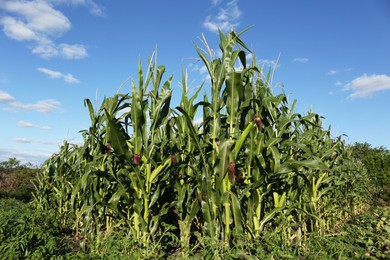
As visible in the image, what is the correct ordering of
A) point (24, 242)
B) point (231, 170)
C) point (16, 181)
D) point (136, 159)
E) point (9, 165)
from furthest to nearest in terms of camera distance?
point (9, 165)
point (16, 181)
point (136, 159)
point (231, 170)
point (24, 242)

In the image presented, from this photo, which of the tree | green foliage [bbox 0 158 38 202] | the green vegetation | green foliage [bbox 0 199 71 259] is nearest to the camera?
green foliage [bbox 0 199 71 259]

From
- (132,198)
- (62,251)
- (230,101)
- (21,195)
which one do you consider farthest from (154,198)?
(21,195)

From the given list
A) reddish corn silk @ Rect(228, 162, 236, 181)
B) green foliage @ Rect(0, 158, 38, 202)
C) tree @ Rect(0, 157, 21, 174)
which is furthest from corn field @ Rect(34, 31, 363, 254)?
tree @ Rect(0, 157, 21, 174)

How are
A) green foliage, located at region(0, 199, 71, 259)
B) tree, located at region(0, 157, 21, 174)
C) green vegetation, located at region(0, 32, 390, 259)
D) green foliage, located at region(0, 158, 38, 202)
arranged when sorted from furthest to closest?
tree, located at region(0, 157, 21, 174)
green foliage, located at region(0, 158, 38, 202)
green vegetation, located at region(0, 32, 390, 259)
green foliage, located at region(0, 199, 71, 259)

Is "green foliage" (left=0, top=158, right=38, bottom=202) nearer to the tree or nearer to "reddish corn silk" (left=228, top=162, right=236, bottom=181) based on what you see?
the tree

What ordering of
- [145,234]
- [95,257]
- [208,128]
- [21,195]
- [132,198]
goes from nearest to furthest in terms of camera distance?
[95,257] < [145,234] < [132,198] < [208,128] < [21,195]

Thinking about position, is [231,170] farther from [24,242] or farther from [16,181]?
[16,181]

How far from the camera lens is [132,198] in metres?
3.85

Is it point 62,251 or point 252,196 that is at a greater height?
point 252,196

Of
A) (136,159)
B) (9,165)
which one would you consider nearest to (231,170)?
(136,159)

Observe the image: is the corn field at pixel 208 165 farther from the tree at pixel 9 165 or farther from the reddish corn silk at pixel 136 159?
the tree at pixel 9 165

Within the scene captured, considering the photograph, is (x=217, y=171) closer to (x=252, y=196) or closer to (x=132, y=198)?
(x=252, y=196)

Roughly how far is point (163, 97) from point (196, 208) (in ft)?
4.87

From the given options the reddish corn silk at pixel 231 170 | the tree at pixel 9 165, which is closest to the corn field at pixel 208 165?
the reddish corn silk at pixel 231 170
